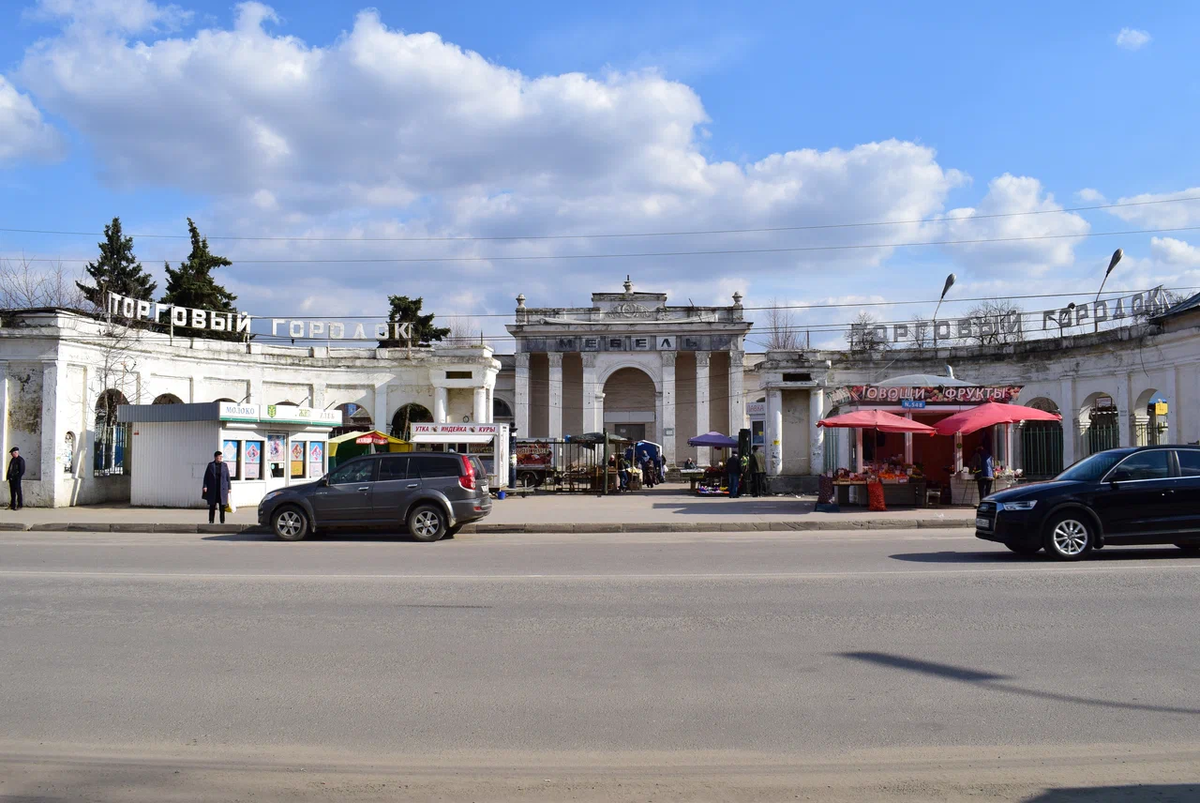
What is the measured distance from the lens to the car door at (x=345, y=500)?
58.2 feet

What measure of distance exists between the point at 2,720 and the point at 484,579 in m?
6.32

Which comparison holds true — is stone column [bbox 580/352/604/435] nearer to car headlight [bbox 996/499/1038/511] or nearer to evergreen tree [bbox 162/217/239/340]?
evergreen tree [bbox 162/217/239/340]

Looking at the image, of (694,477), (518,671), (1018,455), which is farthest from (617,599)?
(1018,455)

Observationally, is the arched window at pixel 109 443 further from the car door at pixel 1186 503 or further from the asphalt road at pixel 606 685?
the car door at pixel 1186 503

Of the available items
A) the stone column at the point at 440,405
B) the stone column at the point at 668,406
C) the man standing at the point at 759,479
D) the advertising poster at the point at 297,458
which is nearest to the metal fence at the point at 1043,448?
Answer: the man standing at the point at 759,479

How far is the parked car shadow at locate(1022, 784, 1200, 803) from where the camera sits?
15.8 feet

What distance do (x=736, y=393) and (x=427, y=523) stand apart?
1453 inches

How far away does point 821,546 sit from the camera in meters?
15.9

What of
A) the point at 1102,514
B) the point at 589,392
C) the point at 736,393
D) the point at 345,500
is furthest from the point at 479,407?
the point at 1102,514

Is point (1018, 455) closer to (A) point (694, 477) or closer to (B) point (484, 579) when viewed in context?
(A) point (694, 477)

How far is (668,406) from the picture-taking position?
51.8 meters

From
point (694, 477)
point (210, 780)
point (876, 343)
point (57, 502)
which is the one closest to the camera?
point (210, 780)

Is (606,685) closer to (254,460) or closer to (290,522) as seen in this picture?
(290,522)

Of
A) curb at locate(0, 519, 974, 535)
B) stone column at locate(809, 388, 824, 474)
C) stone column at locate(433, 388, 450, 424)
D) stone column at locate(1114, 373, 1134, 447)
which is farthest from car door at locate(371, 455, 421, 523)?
stone column at locate(1114, 373, 1134, 447)
